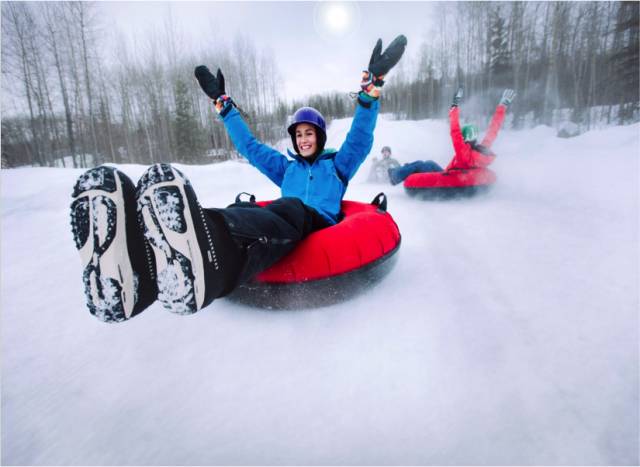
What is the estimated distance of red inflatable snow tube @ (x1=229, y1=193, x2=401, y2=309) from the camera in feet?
4.14

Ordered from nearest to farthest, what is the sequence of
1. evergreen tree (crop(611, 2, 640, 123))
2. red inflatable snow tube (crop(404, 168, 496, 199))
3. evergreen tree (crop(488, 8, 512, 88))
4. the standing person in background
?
red inflatable snow tube (crop(404, 168, 496, 199)) < the standing person in background < evergreen tree (crop(611, 2, 640, 123)) < evergreen tree (crop(488, 8, 512, 88))

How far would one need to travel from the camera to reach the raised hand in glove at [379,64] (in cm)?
165

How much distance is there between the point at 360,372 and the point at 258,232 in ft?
1.89

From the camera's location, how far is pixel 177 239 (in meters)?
0.85

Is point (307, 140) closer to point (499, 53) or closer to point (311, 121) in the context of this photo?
point (311, 121)

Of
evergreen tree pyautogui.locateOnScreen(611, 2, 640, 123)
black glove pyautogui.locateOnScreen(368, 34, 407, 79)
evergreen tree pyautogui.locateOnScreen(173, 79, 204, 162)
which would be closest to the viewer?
black glove pyautogui.locateOnScreen(368, 34, 407, 79)

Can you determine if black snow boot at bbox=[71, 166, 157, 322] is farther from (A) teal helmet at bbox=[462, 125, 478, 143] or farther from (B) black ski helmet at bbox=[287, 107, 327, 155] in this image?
(A) teal helmet at bbox=[462, 125, 478, 143]

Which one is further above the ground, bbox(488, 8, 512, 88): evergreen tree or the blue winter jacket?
bbox(488, 8, 512, 88): evergreen tree

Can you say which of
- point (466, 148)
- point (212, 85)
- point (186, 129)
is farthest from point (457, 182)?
point (186, 129)

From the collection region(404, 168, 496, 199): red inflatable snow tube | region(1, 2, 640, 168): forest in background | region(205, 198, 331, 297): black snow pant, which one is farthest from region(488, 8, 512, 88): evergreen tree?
region(205, 198, 331, 297): black snow pant

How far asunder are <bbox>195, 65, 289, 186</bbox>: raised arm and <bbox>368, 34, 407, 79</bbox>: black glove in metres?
0.86

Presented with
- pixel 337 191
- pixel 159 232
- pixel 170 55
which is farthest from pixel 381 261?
pixel 170 55

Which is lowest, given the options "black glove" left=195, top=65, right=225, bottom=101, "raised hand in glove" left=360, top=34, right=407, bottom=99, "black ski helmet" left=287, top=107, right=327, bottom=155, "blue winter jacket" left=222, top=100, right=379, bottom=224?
"blue winter jacket" left=222, top=100, right=379, bottom=224

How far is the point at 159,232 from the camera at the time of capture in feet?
2.80
